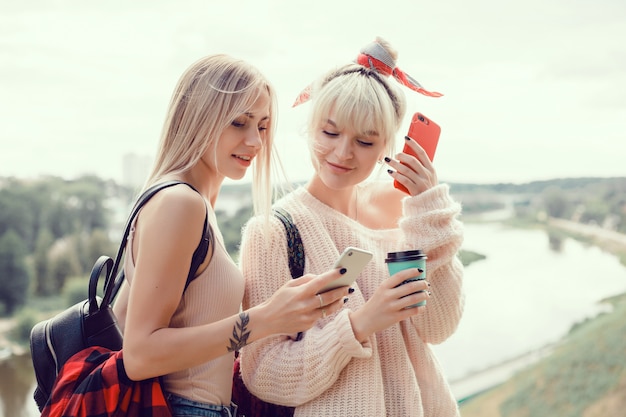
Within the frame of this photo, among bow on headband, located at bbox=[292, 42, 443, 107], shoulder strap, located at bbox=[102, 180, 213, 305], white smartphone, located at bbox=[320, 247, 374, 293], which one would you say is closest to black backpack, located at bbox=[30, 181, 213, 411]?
shoulder strap, located at bbox=[102, 180, 213, 305]

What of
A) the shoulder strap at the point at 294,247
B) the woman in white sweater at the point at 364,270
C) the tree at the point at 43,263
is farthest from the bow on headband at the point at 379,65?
the tree at the point at 43,263

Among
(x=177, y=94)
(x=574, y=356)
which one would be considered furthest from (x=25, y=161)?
(x=574, y=356)

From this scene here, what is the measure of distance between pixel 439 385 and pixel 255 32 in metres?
A: 2.85

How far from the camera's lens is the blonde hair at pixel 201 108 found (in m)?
1.35

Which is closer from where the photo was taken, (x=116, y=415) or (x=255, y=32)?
(x=116, y=415)

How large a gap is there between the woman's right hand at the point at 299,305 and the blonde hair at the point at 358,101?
1.81 ft

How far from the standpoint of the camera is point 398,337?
1.60 metres

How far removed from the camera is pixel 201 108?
53.0 inches

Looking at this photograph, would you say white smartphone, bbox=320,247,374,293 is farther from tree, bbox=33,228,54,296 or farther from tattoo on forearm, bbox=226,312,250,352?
tree, bbox=33,228,54,296

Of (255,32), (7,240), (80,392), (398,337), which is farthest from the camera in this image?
(7,240)

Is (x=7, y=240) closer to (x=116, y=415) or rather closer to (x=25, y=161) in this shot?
(x=25, y=161)

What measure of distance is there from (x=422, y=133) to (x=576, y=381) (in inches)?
178

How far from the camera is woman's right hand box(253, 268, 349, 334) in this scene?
1.22 meters

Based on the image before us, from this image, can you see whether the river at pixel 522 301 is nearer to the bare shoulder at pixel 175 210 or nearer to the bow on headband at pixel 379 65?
the bow on headband at pixel 379 65
